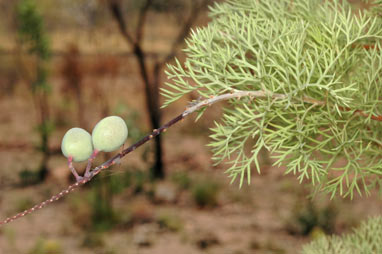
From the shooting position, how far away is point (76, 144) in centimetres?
48

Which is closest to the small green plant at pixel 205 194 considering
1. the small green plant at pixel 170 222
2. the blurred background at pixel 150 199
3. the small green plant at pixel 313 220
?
the blurred background at pixel 150 199

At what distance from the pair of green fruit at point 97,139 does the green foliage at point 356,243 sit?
50 cm

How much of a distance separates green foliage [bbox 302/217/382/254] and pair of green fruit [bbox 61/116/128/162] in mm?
500

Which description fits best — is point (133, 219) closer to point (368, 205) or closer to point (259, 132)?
point (368, 205)

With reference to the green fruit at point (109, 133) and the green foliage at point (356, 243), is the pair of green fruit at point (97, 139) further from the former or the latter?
the green foliage at point (356, 243)

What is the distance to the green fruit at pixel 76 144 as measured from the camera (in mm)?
473

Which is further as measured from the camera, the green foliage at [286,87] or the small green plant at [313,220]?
the small green plant at [313,220]

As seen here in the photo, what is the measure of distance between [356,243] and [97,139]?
59 centimetres

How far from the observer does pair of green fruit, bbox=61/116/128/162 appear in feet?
1.51

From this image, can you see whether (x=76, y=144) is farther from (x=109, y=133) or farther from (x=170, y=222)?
(x=170, y=222)

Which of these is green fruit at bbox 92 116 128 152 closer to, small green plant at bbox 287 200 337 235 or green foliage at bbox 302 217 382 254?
green foliage at bbox 302 217 382 254

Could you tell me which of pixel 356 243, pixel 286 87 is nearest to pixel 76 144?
pixel 286 87

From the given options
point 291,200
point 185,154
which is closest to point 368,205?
point 291,200

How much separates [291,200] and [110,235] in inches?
58.3
